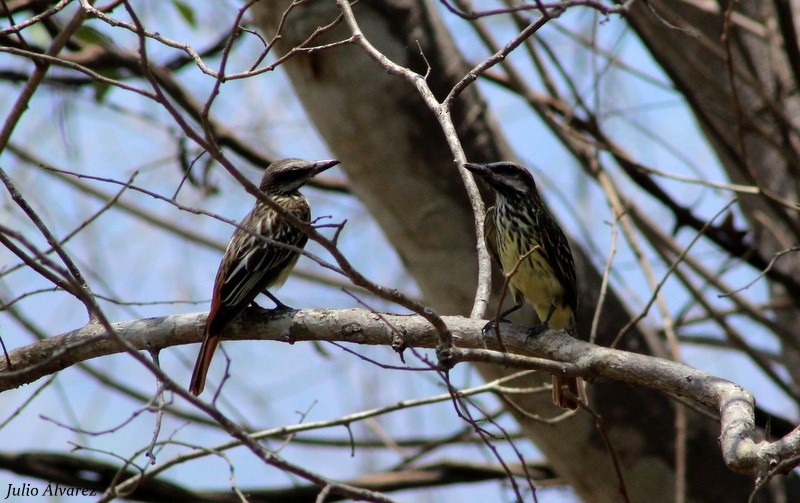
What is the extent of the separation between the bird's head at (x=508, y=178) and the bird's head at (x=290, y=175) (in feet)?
3.39

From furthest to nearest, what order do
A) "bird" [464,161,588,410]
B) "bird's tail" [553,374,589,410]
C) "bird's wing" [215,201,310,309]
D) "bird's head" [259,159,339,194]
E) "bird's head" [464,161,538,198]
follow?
"bird's head" [259,159,339,194], "bird's head" [464,161,538,198], "bird" [464,161,588,410], "bird's tail" [553,374,589,410], "bird's wing" [215,201,310,309]

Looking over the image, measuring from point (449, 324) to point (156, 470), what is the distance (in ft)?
4.71

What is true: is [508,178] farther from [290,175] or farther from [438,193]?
[290,175]

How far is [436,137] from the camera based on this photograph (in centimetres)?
503

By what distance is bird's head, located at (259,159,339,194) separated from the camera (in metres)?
5.37

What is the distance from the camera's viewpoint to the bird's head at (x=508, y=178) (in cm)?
490

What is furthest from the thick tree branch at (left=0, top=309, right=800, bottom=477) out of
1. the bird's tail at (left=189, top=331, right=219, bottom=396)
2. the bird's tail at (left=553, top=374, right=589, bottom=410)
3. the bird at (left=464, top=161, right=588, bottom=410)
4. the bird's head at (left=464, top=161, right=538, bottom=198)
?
the bird's head at (left=464, top=161, right=538, bottom=198)

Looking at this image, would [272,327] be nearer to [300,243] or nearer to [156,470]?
[156,470]

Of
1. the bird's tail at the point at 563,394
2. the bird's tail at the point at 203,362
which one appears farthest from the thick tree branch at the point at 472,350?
the bird's tail at the point at 563,394

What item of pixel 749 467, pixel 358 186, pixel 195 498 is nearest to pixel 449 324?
pixel 749 467

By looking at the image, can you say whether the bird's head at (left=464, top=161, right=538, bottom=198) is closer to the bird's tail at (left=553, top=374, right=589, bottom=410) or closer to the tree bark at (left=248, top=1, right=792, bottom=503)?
the tree bark at (left=248, top=1, right=792, bottom=503)

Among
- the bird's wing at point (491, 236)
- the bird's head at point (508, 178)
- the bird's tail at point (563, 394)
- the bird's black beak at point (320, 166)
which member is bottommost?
the bird's tail at point (563, 394)

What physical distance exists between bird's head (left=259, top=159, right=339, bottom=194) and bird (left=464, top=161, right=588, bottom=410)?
1.08 meters

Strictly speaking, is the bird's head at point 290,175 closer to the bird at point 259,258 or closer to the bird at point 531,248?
the bird at point 259,258
